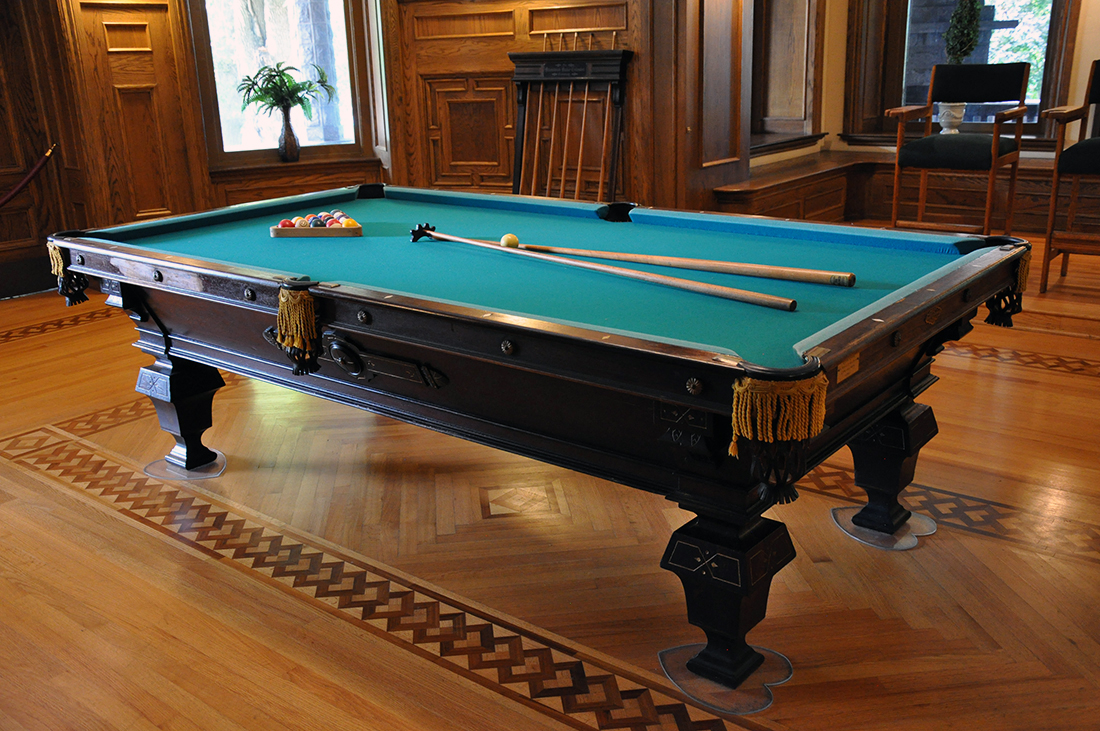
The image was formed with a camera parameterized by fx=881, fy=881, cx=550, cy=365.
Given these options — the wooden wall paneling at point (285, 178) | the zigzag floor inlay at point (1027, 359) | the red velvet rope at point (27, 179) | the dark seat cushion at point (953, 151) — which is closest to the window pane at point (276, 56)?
the wooden wall paneling at point (285, 178)

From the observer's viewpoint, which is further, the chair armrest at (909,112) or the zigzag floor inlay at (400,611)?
the chair armrest at (909,112)

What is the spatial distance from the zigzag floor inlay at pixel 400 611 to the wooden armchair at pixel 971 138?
4378 millimetres

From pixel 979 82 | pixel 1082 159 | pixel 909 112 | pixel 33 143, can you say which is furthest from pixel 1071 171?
pixel 33 143

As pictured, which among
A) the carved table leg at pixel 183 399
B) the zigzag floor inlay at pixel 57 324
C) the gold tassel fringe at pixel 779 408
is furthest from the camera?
the zigzag floor inlay at pixel 57 324

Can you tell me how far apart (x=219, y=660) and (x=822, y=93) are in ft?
22.2

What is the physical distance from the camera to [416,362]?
2041 mm

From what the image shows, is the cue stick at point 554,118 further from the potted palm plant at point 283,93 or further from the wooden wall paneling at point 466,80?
the potted palm plant at point 283,93

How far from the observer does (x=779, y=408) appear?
142 cm

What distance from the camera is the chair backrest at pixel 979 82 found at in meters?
5.79

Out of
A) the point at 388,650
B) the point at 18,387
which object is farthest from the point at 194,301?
the point at 18,387

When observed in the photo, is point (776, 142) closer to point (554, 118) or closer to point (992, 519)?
point (554, 118)

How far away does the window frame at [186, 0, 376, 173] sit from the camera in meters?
5.62

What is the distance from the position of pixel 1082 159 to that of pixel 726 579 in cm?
412

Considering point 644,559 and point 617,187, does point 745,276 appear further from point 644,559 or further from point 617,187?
point 617,187
